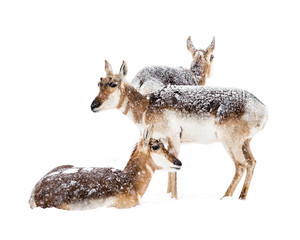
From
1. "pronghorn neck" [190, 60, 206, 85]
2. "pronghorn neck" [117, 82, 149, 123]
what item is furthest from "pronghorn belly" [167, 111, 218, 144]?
"pronghorn neck" [190, 60, 206, 85]

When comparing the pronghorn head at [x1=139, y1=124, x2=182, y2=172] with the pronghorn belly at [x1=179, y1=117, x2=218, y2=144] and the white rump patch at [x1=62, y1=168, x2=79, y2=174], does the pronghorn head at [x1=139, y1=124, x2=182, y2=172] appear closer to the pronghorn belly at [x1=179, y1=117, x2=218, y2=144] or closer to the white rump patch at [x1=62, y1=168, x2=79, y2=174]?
the pronghorn belly at [x1=179, y1=117, x2=218, y2=144]

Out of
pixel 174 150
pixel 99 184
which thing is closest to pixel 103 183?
pixel 99 184

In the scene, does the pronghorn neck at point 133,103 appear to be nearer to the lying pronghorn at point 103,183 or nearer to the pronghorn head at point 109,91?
the pronghorn head at point 109,91

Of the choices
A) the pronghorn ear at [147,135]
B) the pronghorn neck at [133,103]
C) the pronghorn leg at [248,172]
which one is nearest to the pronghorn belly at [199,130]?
the pronghorn leg at [248,172]

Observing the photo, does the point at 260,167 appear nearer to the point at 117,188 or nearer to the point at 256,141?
the point at 256,141

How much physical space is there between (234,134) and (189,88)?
3.81 ft

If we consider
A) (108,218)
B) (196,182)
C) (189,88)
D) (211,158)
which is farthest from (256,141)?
(108,218)

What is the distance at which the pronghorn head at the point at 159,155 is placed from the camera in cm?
682

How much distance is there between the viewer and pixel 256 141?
42.4ft

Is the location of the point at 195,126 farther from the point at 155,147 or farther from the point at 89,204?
the point at 89,204

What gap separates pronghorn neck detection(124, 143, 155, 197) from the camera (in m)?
6.77

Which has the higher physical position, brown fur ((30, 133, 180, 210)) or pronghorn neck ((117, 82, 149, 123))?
pronghorn neck ((117, 82, 149, 123))

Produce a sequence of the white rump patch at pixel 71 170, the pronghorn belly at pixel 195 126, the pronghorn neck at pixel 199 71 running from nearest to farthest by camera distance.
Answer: the white rump patch at pixel 71 170 < the pronghorn belly at pixel 195 126 < the pronghorn neck at pixel 199 71

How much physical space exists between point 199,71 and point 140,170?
3876 mm
